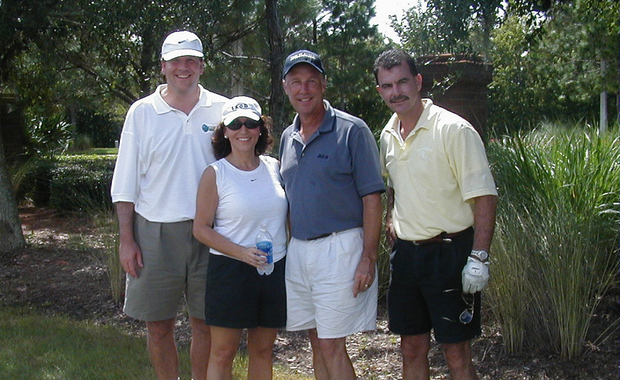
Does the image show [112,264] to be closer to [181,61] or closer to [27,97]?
[181,61]

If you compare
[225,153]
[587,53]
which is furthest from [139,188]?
[587,53]

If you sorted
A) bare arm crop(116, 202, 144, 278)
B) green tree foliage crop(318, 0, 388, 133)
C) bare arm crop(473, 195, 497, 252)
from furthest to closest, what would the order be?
green tree foliage crop(318, 0, 388, 133) < bare arm crop(116, 202, 144, 278) < bare arm crop(473, 195, 497, 252)

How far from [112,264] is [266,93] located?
1172cm

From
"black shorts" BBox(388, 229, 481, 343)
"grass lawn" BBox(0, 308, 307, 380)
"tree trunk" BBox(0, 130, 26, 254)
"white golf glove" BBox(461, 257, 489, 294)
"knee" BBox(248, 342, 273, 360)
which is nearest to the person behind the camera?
"white golf glove" BBox(461, 257, 489, 294)

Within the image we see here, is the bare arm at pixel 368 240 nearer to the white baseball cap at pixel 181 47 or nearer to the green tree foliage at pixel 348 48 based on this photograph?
the white baseball cap at pixel 181 47

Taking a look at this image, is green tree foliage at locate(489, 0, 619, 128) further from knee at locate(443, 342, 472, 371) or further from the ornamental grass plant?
knee at locate(443, 342, 472, 371)

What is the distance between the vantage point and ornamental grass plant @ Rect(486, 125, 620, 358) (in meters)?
4.70

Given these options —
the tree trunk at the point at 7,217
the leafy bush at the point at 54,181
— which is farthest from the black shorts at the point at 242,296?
the leafy bush at the point at 54,181

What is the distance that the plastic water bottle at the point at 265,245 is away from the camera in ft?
12.4

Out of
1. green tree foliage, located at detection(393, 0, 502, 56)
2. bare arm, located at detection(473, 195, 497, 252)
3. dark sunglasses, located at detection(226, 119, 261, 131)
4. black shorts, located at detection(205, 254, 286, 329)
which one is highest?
green tree foliage, located at detection(393, 0, 502, 56)

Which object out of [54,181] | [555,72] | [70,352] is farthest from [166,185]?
[555,72]

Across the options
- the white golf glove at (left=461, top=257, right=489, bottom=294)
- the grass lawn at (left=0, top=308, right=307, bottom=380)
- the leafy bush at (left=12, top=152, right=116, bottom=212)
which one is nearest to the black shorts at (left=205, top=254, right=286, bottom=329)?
the white golf glove at (left=461, top=257, right=489, bottom=294)

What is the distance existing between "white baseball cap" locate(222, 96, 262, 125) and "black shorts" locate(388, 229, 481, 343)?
3.65 feet

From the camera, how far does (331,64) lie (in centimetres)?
1783
